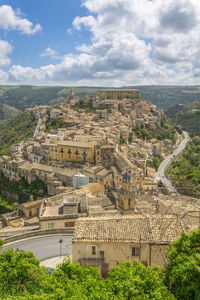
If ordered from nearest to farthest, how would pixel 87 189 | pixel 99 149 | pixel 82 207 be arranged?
pixel 82 207
pixel 87 189
pixel 99 149

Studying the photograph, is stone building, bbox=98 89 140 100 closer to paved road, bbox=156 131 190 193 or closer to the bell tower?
paved road, bbox=156 131 190 193

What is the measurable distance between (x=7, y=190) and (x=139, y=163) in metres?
36.4

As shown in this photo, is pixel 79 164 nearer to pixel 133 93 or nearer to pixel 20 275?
pixel 20 275

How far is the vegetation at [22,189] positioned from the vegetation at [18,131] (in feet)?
98.2

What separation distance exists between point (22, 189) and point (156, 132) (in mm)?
72928

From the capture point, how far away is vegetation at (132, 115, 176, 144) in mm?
100912

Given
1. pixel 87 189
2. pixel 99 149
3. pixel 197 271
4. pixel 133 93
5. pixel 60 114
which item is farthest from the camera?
pixel 133 93

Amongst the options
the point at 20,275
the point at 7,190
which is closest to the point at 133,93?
the point at 7,190

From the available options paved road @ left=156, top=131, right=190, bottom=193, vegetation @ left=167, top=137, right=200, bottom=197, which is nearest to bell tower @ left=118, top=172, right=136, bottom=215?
paved road @ left=156, top=131, right=190, bottom=193

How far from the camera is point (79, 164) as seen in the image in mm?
59875

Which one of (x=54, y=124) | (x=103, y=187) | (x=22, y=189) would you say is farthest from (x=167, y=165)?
(x=22, y=189)

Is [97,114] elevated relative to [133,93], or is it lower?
lower

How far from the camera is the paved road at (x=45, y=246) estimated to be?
19531mm

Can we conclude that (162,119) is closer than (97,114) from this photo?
No
